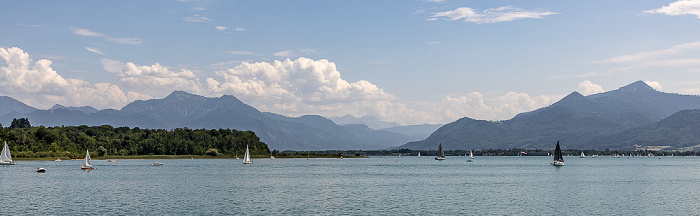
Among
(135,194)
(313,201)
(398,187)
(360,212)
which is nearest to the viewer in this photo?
(360,212)

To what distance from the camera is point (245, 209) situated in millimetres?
80688

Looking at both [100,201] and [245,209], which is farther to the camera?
[100,201]

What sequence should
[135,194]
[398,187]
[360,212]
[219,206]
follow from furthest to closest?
[398,187]
[135,194]
[219,206]
[360,212]

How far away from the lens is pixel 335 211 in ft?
257

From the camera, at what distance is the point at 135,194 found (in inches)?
4006

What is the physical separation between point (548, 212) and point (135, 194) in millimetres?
61377

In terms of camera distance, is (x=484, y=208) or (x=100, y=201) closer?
(x=484, y=208)

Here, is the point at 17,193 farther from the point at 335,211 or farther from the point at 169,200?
the point at 335,211

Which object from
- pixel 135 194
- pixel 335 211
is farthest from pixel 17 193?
pixel 335 211

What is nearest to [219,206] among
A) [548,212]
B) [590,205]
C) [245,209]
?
[245,209]

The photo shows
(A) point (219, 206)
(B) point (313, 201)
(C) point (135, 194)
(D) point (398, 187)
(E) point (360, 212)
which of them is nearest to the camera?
(E) point (360, 212)

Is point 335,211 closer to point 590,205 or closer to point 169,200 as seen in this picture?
point 169,200

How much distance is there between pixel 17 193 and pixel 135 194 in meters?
18.5

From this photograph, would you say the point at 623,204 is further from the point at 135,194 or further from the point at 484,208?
the point at 135,194
